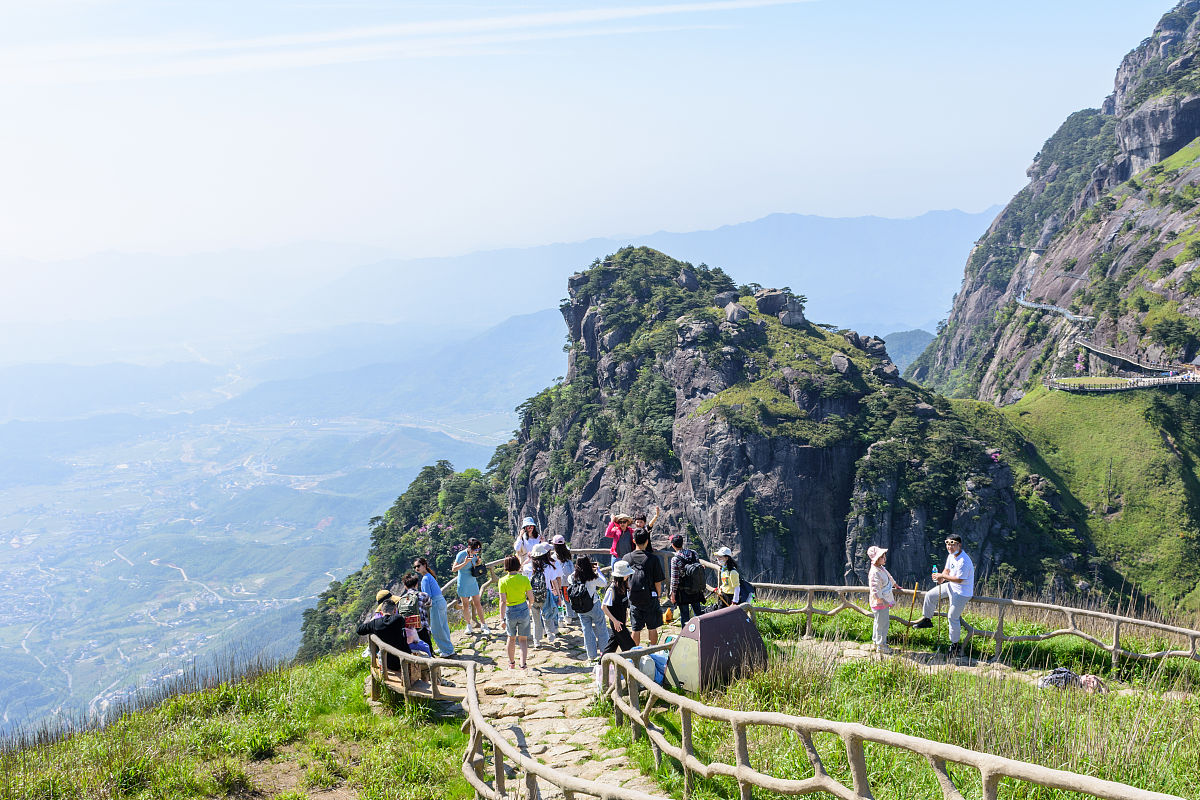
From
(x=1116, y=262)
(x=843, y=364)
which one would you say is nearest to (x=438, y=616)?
(x=843, y=364)

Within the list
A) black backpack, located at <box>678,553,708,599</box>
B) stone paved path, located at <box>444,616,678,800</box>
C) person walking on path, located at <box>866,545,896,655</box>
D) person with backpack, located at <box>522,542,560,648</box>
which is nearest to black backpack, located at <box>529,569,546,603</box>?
person with backpack, located at <box>522,542,560,648</box>

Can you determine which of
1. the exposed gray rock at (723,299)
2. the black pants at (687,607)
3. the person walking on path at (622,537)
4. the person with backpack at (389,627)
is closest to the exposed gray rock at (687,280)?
the exposed gray rock at (723,299)

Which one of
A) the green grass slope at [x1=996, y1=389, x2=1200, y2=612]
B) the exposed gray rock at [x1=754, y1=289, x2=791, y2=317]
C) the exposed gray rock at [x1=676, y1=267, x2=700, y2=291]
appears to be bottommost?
the green grass slope at [x1=996, y1=389, x2=1200, y2=612]

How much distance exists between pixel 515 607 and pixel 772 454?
4885cm

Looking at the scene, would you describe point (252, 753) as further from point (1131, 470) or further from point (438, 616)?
point (1131, 470)

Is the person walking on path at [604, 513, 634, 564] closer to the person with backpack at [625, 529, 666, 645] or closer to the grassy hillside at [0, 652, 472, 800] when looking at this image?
the person with backpack at [625, 529, 666, 645]

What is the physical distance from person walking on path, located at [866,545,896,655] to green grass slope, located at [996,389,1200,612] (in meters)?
48.5

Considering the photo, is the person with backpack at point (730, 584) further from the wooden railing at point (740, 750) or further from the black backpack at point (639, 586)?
the black backpack at point (639, 586)

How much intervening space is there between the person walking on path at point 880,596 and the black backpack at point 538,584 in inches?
208

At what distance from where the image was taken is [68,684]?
188750 mm

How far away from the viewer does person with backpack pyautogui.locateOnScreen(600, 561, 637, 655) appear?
34.2 feet

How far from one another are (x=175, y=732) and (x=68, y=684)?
748 ft

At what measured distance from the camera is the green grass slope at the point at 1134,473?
52562 mm

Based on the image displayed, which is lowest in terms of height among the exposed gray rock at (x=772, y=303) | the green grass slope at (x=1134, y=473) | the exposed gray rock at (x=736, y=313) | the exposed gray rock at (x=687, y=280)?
the green grass slope at (x=1134, y=473)
